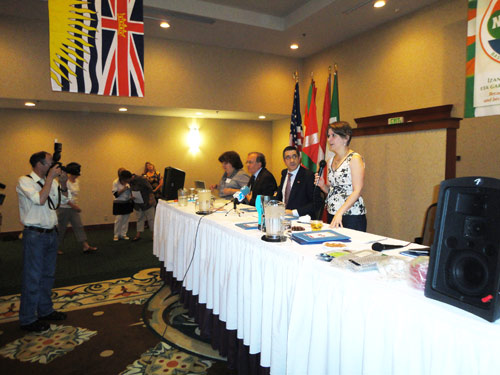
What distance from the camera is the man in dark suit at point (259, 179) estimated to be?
3744 mm

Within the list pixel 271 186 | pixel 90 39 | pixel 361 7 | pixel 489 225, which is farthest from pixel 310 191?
pixel 361 7

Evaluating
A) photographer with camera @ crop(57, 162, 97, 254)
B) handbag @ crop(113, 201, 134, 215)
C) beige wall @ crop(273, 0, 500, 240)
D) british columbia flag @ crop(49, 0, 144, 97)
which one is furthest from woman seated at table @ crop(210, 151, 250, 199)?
handbag @ crop(113, 201, 134, 215)

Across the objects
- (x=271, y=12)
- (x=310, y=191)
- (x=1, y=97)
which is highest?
(x=271, y=12)

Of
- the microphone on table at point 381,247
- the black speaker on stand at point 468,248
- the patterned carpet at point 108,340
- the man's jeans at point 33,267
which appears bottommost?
the patterned carpet at point 108,340

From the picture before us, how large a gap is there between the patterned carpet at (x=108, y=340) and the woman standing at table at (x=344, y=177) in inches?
61.4

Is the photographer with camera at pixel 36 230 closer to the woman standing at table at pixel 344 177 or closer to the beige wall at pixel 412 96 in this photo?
the woman standing at table at pixel 344 177

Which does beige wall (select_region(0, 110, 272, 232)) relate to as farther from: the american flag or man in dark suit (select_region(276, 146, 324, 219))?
man in dark suit (select_region(276, 146, 324, 219))

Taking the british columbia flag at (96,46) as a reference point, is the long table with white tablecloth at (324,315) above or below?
below

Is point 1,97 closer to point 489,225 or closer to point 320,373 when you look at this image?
point 320,373

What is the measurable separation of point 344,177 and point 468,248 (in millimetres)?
1687

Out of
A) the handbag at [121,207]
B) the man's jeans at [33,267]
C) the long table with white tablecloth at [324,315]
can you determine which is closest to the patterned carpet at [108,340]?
the man's jeans at [33,267]

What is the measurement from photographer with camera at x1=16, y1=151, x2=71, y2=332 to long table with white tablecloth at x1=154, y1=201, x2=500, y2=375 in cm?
143

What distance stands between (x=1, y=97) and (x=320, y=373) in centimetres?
646

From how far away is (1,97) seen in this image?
5406 mm
